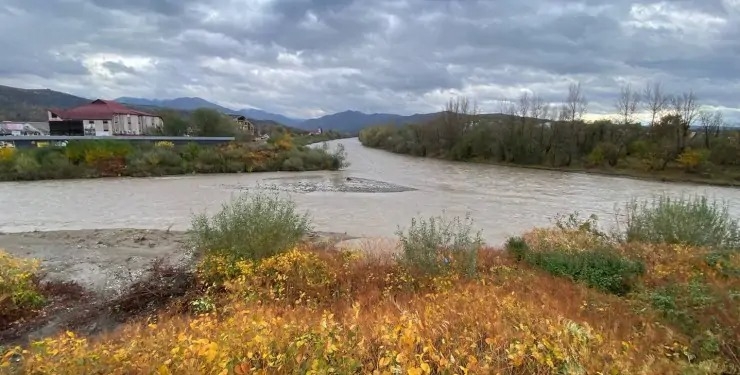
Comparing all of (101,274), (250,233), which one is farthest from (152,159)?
(250,233)

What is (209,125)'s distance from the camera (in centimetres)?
6362

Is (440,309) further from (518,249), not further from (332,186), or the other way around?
(332,186)

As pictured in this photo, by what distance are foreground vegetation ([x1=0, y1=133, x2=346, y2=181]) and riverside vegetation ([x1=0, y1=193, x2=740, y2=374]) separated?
32410 millimetres

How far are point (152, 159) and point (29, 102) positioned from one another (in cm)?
11338

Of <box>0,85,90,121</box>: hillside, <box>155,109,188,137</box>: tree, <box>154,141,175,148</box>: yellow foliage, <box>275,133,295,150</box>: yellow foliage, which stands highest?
<box>0,85,90,121</box>: hillside

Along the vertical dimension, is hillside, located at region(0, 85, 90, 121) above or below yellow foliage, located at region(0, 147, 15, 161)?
Answer: above

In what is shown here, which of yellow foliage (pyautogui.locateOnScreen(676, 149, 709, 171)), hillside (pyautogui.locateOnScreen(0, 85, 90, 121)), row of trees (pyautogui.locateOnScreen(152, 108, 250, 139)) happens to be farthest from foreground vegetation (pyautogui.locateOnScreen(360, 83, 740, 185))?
hillside (pyautogui.locateOnScreen(0, 85, 90, 121))

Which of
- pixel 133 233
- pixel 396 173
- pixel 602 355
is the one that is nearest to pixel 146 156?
pixel 396 173

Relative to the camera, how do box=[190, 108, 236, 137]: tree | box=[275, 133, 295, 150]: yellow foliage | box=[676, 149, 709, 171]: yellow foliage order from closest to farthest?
box=[676, 149, 709, 171]: yellow foliage → box=[275, 133, 295, 150]: yellow foliage → box=[190, 108, 236, 137]: tree

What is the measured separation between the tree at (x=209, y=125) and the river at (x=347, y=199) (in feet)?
87.3

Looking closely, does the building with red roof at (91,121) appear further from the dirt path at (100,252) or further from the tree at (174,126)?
the dirt path at (100,252)

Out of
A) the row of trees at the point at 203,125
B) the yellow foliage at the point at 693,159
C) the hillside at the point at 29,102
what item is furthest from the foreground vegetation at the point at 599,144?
the hillside at the point at 29,102

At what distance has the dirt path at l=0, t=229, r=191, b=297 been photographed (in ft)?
30.1

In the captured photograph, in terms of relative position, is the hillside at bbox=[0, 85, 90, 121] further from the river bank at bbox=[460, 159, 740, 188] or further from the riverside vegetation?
the riverside vegetation
